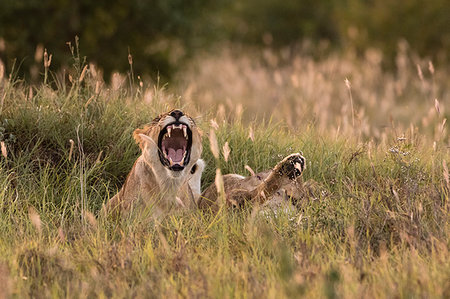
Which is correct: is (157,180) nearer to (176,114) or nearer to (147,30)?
(176,114)

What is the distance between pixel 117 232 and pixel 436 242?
2124mm

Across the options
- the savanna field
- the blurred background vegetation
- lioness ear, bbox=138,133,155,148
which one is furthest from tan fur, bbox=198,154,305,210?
the blurred background vegetation

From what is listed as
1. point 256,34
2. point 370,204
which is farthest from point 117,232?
point 256,34

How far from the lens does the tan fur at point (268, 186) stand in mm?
5594

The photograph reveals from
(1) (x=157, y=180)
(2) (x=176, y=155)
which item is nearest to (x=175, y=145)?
(2) (x=176, y=155)

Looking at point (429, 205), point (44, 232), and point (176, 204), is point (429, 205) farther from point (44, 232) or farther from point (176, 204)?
point (44, 232)

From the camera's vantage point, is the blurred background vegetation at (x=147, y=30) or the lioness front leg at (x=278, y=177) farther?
the blurred background vegetation at (x=147, y=30)

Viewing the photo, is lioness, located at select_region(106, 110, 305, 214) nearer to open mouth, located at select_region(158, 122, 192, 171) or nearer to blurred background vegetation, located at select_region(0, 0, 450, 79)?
open mouth, located at select_region(158, 122, 192, 171)

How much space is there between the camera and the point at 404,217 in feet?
16.0

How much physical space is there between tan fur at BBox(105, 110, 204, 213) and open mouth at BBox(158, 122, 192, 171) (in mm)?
42

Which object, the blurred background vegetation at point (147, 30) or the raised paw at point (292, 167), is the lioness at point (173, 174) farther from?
the blurred background vegetation at point (147, 30)

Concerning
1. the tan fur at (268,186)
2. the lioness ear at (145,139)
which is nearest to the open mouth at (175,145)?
the lioness ear at (145,139)

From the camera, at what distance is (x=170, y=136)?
587 cm

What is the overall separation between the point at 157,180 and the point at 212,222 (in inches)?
36.6
